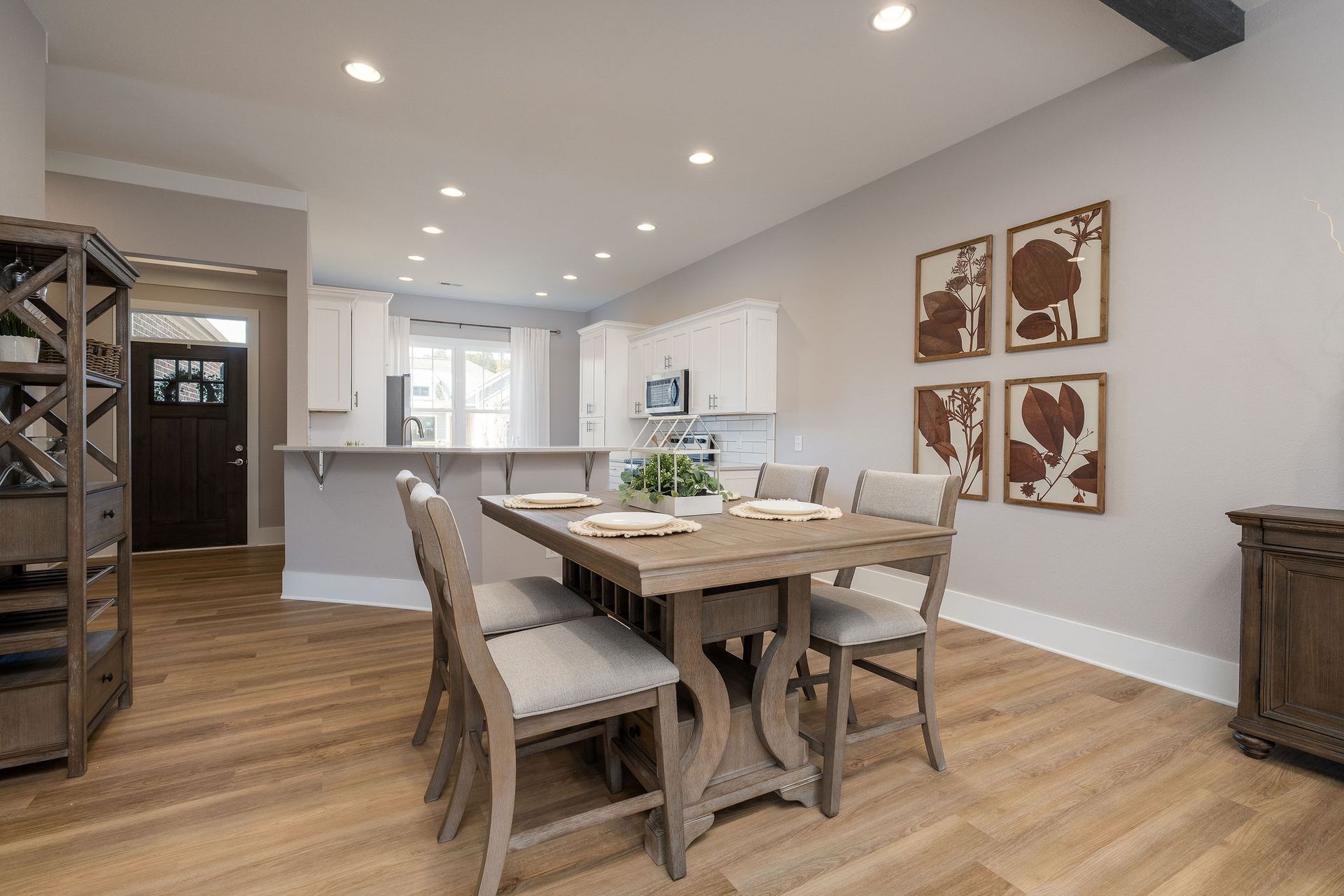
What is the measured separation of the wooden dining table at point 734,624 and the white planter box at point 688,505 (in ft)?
0.26

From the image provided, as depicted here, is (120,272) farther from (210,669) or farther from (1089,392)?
(1089,392)

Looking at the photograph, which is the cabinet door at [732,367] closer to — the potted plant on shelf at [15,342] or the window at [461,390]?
the window at [461,390]

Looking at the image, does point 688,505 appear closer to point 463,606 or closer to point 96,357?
point 463,606

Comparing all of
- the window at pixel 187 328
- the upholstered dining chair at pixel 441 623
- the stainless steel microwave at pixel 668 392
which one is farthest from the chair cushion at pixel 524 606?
the window at pixel 187 328

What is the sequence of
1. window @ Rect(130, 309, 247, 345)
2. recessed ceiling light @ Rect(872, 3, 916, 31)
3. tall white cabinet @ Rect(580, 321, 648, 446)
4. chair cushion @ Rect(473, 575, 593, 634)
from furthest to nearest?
tall white cabinet @ Rect(580, 321, 648, 446) → window @ Rect(130, 309, 247, 345) → recessed ceiling light @ Rect(872, 3, 916, 31) → chair cushion @ Rect(473, 575, 593, 634)

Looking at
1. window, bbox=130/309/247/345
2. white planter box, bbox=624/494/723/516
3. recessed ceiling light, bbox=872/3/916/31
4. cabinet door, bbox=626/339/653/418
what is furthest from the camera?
cabinet door, bbox=626/339/653/418

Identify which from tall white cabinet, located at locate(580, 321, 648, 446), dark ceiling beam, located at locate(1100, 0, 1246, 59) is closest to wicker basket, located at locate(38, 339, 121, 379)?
dark ceiling beam, located at locate(1100, 0, 1246, 59)

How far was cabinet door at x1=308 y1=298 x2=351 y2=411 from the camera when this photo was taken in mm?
5008

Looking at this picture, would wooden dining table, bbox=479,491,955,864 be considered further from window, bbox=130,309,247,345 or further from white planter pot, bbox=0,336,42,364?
window, bbox=130,309,247,345

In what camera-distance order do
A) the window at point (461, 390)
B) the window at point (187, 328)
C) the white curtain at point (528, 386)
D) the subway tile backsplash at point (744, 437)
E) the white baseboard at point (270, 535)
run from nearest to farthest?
the subway tile backsplash at point (744, 437), the window at point (187, 328), the white baseboard at point (270, 535), the window at point (461, 390), the white curtain at point (528, 386)

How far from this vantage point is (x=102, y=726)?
2.19 m

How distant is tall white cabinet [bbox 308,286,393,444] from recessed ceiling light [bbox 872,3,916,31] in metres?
4.06

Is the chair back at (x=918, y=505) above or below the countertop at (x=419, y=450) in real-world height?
below

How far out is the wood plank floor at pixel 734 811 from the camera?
1.46 meters
